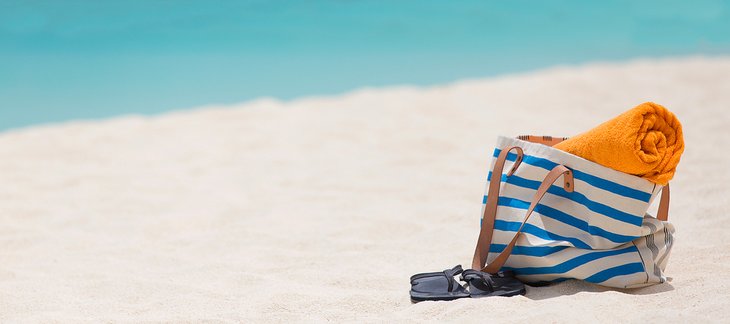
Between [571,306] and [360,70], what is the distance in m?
11.8

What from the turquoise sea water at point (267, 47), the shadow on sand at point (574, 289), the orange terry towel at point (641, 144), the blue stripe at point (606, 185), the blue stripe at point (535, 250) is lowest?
the shadow on sand at point (574, 289)

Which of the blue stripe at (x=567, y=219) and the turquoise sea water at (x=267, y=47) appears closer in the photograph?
the blue stripe at (x=567, y=219)

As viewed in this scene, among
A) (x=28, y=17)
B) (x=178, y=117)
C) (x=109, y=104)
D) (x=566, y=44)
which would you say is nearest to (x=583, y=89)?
(x=178, y=117)

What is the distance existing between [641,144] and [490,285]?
2.06ft

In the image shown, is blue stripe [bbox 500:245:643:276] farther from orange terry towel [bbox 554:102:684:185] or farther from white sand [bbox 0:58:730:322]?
orange terry towel [bbox 554:102:684:185]

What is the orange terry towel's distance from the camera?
2.10 meters

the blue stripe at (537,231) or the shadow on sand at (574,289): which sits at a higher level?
the blue stripe at (537,231)

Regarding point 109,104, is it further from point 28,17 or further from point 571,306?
point 571,306

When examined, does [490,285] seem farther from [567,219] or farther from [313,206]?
[313,206]

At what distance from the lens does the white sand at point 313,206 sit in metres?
2.31

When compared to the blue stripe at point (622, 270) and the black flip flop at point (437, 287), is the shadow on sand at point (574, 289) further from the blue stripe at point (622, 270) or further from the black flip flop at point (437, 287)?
the black flip flop at point (437, 287)

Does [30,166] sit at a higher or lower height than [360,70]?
lower

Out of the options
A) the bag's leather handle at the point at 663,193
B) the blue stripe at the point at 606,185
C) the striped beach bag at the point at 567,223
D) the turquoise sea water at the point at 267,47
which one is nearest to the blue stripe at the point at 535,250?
the striped beach bag at the point at 567,223

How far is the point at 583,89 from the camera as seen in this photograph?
21.7 ft
